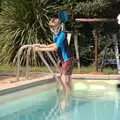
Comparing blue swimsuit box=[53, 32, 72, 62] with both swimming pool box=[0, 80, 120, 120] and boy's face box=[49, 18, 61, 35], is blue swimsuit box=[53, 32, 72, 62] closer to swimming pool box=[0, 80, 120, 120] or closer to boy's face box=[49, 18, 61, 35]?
boy's face box=[49, 18, 61, 35]

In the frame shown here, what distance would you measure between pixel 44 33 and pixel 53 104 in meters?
6.14

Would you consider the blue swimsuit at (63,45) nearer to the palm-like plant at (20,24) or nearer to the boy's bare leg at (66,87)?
the boy's bare leg at (66,87)

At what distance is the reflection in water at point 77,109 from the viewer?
777 cm

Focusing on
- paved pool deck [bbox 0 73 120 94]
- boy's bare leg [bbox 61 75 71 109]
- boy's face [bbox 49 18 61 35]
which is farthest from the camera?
paved pool deck [bbox 0 73 120 94]

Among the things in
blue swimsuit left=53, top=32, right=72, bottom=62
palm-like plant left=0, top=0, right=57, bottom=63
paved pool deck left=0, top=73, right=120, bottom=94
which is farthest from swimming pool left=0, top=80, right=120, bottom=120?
palm-like plant left=0, top=0, right=57, bottom=63

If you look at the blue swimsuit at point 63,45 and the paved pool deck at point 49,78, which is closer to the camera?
the blue swimsuit at point 63,45

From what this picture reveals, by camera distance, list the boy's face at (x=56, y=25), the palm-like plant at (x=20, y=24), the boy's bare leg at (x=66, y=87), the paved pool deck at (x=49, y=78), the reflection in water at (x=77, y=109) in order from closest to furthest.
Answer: the reflection in water at (x=77, y=109)
the boy's face at (x=56, y=25)
the boy's bare leg at (x=66, y=87)
the paved pool deck at (x=49, y=78)
the palm-like plant at (x=20, y=24)

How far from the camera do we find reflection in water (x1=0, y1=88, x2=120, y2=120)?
7.77 metres

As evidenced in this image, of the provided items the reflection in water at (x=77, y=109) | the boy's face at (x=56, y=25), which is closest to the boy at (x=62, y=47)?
the boy's face at (x=56, y=25)

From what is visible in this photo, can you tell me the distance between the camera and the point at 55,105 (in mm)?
8938

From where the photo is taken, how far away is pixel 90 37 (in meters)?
15.5

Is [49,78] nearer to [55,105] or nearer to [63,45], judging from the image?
[55,105]

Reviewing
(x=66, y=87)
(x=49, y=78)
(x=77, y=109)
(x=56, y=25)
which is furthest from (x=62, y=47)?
(x=49, y=78)

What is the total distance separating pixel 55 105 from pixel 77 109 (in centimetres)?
63
